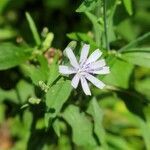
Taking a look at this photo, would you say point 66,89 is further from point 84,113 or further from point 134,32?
point 134,32

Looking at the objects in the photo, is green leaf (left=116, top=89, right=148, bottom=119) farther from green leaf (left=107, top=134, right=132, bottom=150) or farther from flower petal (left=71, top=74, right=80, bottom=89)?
flower petal (left=71, top=74, right=80, bottom=89)

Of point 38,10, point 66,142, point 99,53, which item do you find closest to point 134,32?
point 38,10

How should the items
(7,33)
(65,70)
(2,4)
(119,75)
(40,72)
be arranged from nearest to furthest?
(65,70)
(40,72)
(119,75)
(2,4)
(7,33)

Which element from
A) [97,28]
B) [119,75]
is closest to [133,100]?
[119,75]

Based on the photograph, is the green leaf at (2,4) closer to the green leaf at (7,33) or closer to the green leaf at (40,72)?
Answer: the green leaf at (7,33)

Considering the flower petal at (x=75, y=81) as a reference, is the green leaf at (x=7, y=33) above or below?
above

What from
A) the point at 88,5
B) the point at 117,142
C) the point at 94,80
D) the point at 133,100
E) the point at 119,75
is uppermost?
the point at 88,5

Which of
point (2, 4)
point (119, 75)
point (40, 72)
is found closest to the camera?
point (40, 72)

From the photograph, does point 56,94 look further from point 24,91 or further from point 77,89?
point 24,91

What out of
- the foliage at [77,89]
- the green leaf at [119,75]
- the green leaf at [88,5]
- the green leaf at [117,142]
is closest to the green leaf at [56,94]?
the foliage at [77,89]
